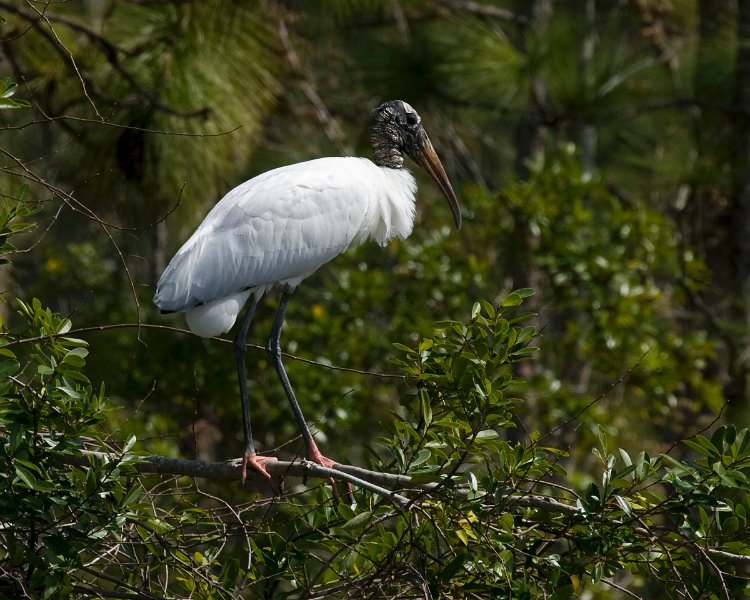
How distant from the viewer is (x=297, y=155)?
793 centimetres

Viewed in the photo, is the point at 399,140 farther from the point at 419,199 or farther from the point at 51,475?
the point at 419,199

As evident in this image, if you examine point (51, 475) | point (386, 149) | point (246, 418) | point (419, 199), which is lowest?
point (419, 199)

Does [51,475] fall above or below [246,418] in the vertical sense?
above

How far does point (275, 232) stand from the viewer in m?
4.25

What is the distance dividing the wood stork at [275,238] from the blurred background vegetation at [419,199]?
0.31 m

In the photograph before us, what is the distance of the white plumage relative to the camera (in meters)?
4.00

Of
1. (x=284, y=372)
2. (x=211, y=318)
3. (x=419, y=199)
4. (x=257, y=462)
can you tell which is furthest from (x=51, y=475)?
(x=419, y=199)

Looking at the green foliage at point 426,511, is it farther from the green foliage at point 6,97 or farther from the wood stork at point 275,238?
the wood stork at point 275,238

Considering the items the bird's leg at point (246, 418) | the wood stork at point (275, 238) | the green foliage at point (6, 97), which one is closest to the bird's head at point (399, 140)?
the wood stork at point (275, 238)

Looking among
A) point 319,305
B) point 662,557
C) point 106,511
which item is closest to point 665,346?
point 319,305

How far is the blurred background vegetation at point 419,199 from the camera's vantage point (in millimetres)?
5289

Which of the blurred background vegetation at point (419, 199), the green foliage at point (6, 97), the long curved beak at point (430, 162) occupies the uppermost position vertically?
the green foliage at point (6, 97)

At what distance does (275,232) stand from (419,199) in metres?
4.83

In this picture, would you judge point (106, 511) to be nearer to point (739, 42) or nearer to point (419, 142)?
point (419, 142)
